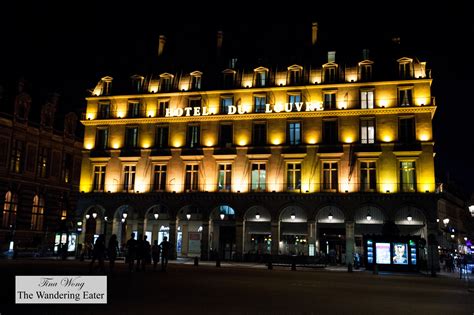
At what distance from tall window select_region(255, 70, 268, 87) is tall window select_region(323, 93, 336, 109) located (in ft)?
20.8

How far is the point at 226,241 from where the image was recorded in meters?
49.0

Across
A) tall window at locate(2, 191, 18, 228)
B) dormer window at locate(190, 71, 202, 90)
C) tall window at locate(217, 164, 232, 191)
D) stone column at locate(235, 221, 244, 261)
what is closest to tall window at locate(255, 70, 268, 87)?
dormer window at locate(190, 71, 202, 90)

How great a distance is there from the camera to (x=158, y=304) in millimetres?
13477

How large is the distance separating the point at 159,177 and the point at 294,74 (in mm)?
17276

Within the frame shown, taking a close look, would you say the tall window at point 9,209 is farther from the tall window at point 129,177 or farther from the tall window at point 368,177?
the tall window at point 368,177

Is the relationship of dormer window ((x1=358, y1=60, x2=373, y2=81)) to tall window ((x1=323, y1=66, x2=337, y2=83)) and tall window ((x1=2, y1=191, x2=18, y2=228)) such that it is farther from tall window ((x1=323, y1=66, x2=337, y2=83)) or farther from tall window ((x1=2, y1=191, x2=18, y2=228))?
tall window ((x1=2, y1=191, x2=18, y2=228))

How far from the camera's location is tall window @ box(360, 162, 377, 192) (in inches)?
1698

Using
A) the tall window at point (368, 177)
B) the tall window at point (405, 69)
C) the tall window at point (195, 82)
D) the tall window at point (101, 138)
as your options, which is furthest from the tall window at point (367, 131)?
the tall window at point (101, 138)

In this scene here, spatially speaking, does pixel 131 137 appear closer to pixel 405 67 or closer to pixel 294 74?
pixel 294 74

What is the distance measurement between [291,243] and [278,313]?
35076 millimetres

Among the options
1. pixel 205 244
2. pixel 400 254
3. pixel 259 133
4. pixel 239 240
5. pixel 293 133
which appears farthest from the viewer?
pixel 259 133

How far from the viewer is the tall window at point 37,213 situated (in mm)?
55031

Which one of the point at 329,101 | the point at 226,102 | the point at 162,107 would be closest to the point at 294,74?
the point at 329,101

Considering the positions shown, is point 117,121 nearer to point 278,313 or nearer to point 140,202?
point 140,202
